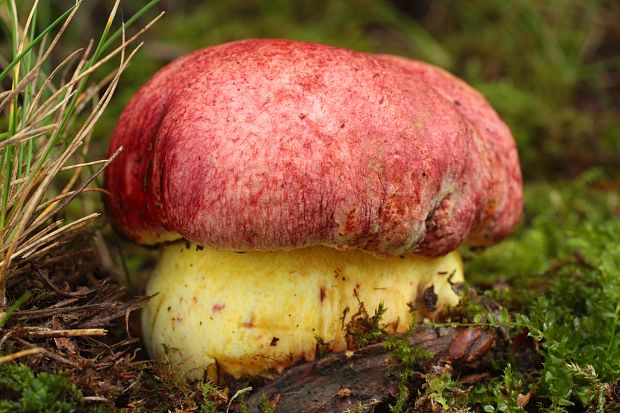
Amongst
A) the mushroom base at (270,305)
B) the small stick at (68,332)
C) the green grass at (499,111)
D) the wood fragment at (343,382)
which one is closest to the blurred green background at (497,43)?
the green grass at (499,111)

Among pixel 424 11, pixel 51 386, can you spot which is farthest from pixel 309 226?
pixel 424 11

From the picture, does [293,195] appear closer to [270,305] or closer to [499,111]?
[270,305]

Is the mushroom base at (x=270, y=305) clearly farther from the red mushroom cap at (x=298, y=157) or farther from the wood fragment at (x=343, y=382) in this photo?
the red mushroom cap at (x=298, y=157)

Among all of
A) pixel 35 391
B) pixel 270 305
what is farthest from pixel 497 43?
pixel 35 391

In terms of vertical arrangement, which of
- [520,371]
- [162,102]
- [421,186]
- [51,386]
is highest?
[162,102]

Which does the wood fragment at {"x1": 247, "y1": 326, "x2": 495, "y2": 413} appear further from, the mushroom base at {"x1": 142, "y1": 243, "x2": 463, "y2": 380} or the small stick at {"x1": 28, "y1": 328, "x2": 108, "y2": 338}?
the small stick at {"x1": 28, "y1": 328, "x2": 108, "y2": 338}

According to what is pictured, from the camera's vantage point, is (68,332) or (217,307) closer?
(68,332)

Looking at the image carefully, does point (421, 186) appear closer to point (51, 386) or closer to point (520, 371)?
point (520, 371)
